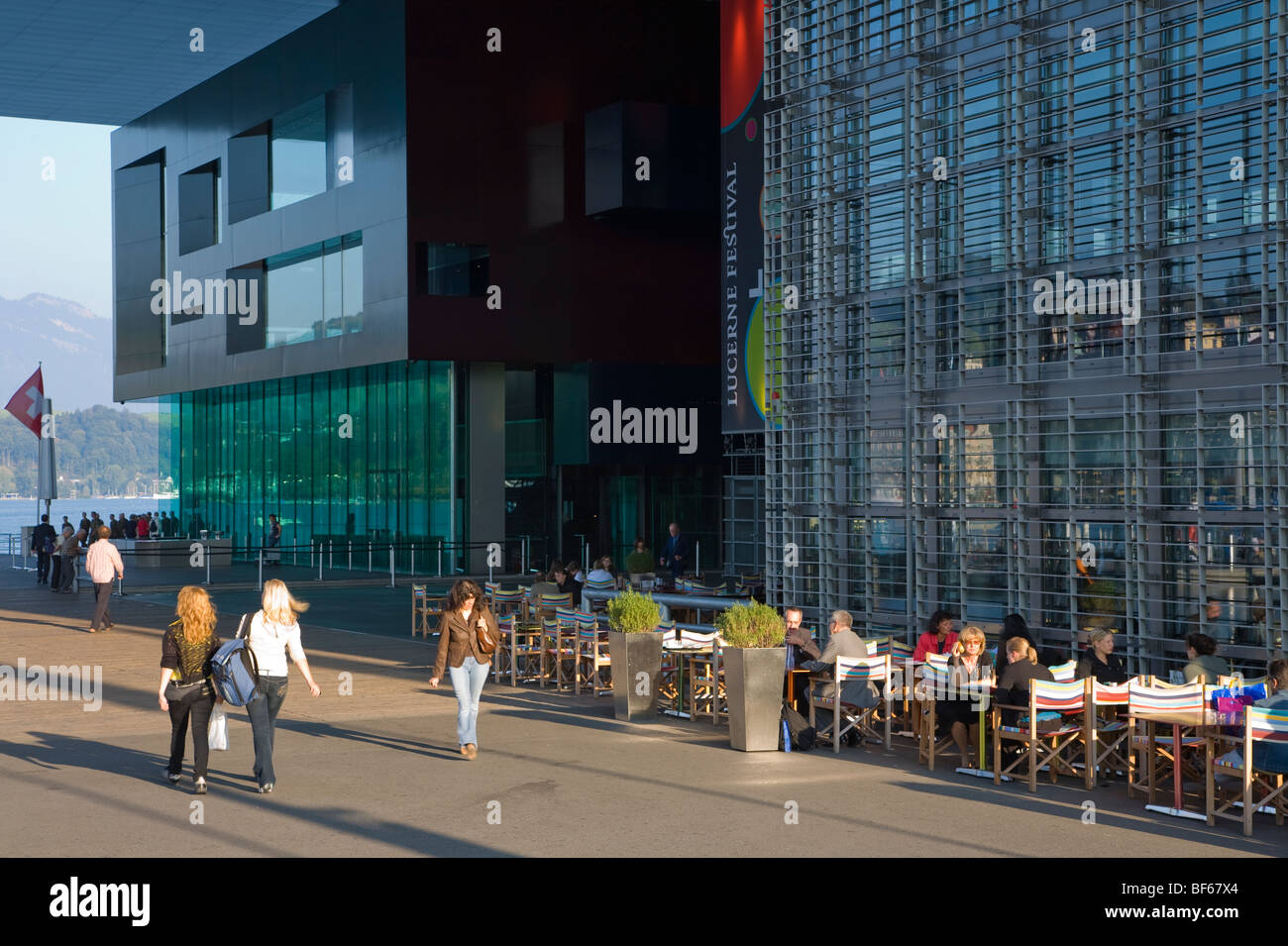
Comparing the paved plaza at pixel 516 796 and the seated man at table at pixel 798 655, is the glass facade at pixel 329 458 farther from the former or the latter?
the seated man at table at pixel 798 655

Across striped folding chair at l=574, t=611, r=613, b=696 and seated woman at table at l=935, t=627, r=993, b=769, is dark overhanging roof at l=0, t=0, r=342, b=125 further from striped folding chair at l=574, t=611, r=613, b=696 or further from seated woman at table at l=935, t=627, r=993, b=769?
seated woman at table at l=935, t=627, r=993, b=769

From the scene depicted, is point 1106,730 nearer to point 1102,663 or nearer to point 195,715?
point 1102,663

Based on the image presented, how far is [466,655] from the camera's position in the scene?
12500mm

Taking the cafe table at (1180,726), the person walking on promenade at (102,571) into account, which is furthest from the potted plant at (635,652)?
the person walking on promenade at (102,571)

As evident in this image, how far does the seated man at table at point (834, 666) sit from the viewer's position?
1295cm

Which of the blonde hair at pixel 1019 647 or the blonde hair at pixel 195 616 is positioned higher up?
the blonde hair at pixel 195 616

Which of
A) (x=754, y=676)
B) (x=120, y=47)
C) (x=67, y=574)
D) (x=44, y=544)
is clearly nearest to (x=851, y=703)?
(x=754, y=676)

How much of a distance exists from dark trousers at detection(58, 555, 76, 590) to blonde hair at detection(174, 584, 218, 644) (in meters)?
22.3

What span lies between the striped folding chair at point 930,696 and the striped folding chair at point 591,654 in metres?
4.73

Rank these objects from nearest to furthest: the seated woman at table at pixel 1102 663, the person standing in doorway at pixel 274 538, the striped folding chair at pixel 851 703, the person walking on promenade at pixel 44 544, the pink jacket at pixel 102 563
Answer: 1. the seated woman at table at pixel 1102 663
2. the striped folding chair at pixel 851 703
3. the pink jacket at pixel 102 563
4. the person walking on promenade at pixel 44 544
5. the person standing in doorway at pixel 274 538

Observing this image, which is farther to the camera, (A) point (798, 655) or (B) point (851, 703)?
(A) point (798, 655)

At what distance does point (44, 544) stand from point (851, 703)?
87.9 ft

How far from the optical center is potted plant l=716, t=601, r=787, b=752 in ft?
41.9
